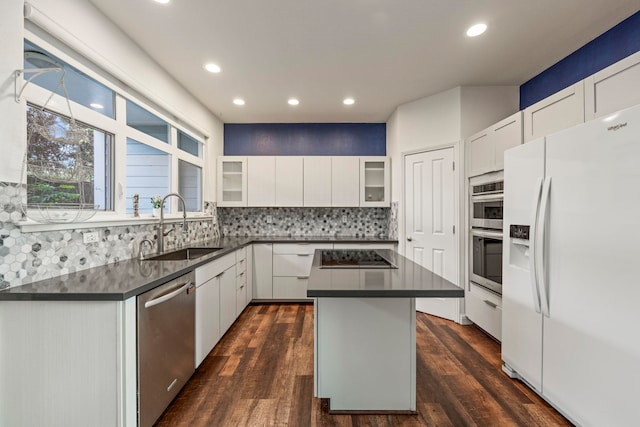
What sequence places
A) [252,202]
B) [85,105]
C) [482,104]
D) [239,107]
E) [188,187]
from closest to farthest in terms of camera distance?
1. [85,105]
2. [482,104]
3. [188,187]
4. [239,107]
5. [252,202]

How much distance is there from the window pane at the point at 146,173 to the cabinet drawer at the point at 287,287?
1.72 metres

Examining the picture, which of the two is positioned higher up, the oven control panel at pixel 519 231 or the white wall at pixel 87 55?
the white wall at pixel 87 55

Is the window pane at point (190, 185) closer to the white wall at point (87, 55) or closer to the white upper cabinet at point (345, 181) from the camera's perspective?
the white wall at point (87, 55)

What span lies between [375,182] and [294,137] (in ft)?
4.83

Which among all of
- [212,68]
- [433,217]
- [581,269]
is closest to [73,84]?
[212,68]

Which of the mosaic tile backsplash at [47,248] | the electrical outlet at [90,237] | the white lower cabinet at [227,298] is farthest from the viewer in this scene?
the white lower cabinet at [227,298]

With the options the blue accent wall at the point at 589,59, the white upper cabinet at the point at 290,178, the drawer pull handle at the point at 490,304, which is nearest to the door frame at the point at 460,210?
the drawer pull handle at the point at 490,304

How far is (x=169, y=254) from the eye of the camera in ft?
8.55

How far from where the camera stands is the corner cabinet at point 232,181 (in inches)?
166

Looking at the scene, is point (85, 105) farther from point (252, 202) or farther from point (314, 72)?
point (252, 202)

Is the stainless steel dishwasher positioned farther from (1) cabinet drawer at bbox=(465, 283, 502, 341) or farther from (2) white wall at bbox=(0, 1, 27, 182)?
(1) cabinet drawer at bbox=(465, 283, 502, 341)

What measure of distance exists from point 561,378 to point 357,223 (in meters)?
3.04

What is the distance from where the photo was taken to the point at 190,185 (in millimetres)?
3625

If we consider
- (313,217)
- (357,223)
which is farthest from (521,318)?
(313,217)
